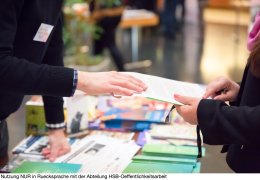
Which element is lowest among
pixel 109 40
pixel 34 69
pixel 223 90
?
pixel 109 40

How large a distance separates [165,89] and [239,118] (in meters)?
0.26

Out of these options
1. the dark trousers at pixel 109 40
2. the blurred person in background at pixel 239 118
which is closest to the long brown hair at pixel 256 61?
the blurred person in background at pixel 239 118

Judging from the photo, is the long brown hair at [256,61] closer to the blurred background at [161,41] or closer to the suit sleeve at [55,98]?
the blurred background at [161,41]

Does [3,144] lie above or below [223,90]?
below

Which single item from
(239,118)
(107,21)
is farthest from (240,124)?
(107,21)

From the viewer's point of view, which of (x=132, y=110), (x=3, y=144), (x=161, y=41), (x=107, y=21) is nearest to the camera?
(x=3, y=144)

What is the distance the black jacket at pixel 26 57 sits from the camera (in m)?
1.11

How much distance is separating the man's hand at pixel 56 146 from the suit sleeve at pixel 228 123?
63 centimetres

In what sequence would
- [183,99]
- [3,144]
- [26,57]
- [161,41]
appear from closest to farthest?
[183,99], [26,57], [3,144], [161,41]

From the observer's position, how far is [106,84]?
45.8 inches

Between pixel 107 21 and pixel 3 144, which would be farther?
pixel 107 21

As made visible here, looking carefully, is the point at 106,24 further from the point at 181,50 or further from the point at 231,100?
the point at 231,100

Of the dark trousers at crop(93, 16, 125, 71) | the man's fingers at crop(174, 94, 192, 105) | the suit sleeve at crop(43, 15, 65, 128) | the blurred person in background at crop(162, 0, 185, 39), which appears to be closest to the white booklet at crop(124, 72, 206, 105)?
the man's fingers at crop(174, 94, 192, 105)

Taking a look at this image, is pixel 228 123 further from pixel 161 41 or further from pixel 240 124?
pixel 161 41
